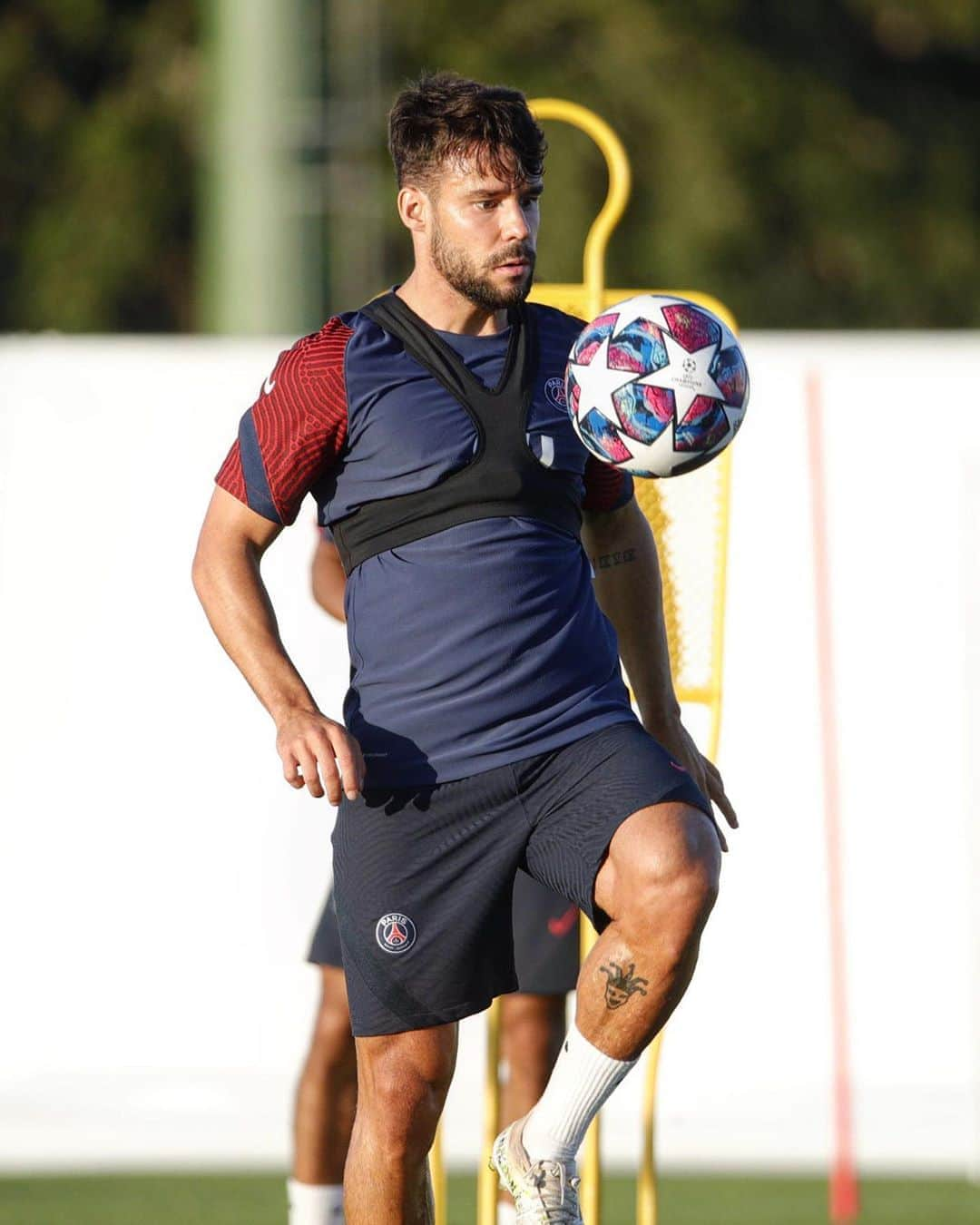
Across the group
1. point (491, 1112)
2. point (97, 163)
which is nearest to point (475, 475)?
point (491, 1112)

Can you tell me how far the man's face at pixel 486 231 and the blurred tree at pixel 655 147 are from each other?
10620mm

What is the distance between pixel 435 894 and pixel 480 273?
1.04 meters

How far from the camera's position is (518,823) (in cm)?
381

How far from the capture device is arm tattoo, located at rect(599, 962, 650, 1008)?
3.61 meters

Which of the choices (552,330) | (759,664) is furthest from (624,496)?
(759,664)

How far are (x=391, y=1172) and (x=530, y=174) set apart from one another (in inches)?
66.2

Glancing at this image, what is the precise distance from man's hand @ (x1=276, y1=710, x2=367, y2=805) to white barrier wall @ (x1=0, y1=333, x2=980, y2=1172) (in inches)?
92.8

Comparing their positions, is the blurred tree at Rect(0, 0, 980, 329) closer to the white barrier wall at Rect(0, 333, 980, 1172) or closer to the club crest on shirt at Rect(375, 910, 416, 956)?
the white barrier wall at Rect(0, 333, 980, 1172)

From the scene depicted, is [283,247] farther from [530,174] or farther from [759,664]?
[530,174]

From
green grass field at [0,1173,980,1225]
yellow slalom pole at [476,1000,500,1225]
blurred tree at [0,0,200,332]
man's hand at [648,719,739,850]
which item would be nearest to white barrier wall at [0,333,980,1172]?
green grass field at [0,1173,980,1225]

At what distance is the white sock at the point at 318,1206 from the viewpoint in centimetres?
477

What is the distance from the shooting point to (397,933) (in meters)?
3.82

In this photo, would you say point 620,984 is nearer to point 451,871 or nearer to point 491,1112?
point 451,871

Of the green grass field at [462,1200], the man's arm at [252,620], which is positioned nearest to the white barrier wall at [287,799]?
the green grass field at [462,1200]
